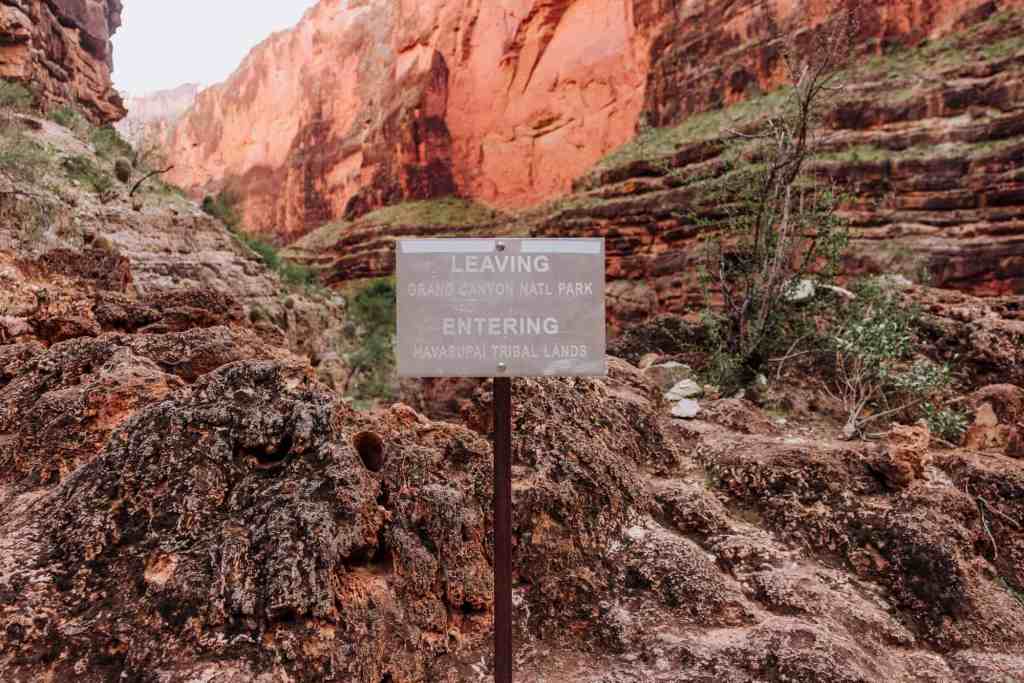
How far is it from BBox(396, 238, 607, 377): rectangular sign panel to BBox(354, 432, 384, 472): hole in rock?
1376mm

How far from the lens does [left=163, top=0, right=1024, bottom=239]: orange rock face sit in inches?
1086

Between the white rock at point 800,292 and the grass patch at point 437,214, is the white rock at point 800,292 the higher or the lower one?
the lower one

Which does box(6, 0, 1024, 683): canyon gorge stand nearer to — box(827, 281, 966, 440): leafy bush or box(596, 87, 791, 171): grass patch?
box(827, 281, 966, 440): leafy bush

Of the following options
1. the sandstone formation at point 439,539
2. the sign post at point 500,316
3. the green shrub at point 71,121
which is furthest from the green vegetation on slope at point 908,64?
the green shrub at point 71,121

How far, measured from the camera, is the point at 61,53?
19391mm

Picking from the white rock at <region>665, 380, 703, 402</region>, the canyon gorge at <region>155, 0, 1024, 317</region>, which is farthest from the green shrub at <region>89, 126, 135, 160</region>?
the white rock at <region>665, 380, 703, 402</region>

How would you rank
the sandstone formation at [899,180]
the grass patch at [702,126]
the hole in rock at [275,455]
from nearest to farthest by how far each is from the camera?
the hole in rock at [275,455]
the sandstone formation at [899,180]
the grass patch at [702,126]

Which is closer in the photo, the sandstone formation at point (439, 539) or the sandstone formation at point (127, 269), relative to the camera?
the sandstone formation at point (439, 539)

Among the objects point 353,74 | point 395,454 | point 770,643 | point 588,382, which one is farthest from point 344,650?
point 353,74

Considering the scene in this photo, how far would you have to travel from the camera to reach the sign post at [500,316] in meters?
2.52

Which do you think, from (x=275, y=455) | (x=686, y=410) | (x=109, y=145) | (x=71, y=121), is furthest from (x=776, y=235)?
(x=71, y=121)

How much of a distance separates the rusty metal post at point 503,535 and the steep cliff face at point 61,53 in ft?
63.9

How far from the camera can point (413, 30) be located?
42.8m

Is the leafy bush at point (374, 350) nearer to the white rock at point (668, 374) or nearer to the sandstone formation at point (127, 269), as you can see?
the sandstone formation at point (127, 269)
